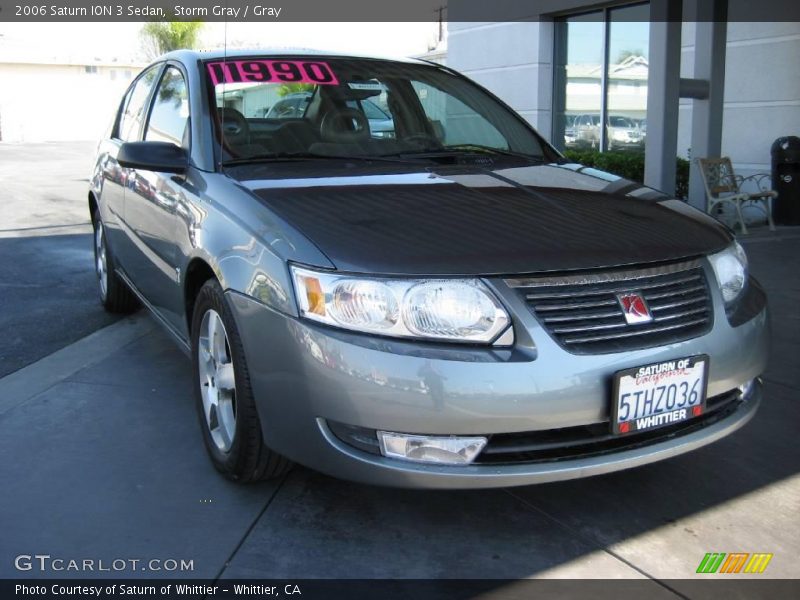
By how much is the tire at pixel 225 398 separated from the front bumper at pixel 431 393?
185 mm

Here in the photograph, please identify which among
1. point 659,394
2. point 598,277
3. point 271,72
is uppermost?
point 271,72

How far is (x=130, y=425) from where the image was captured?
3.64m

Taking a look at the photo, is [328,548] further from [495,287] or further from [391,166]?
[391,166]

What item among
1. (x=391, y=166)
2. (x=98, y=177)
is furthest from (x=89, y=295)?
(x=391, y=166)

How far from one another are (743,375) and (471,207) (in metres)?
1.05

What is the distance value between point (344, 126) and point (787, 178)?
6.95m

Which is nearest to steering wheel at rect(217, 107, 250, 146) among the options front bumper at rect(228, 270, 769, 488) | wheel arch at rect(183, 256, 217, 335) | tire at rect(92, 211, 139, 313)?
wheel arch at rect(183, 256, 217, 335)

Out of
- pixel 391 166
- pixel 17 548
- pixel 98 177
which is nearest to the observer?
pixel 17 548

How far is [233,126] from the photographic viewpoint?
11.3ft

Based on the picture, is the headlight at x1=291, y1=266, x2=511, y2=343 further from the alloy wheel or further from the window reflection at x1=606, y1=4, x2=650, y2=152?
the window reflection at x1=606, y1=4, x2=650, y2=152

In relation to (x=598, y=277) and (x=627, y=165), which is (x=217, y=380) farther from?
(x=627, y=165)

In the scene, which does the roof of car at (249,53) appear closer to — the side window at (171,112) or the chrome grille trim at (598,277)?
the side window at (171,112)

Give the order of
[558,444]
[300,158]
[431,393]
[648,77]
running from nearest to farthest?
[431,393] < [558,444] < [300,158] < [648,77]

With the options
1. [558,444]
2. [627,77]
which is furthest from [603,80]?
[558,444]
